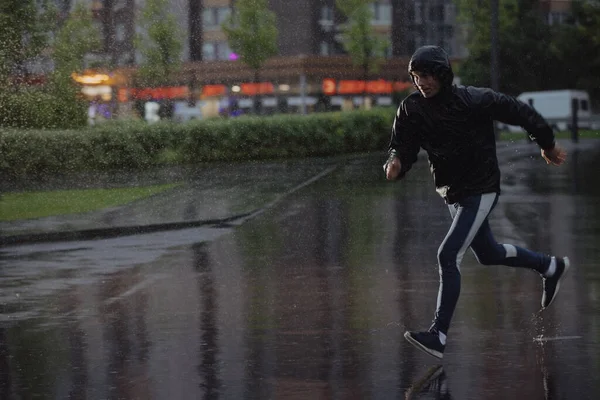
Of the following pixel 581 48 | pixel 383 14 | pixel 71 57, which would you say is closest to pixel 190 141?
pixel 71 57

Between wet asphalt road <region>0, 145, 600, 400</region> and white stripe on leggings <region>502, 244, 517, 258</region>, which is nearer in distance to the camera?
wet asphalt road <region>0, 145, 600, 400</region>

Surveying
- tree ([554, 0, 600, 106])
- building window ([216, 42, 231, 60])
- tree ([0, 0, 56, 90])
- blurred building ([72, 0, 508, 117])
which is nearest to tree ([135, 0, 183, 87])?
tree ([0, 0, 56, 90])

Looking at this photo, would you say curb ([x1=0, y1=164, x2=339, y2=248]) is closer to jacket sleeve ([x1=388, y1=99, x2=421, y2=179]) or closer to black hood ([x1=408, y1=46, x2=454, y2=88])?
jacket sleeve ([x1=388, y1=99, x2=421, y2=179])

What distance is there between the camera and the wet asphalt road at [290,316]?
7.12 metres

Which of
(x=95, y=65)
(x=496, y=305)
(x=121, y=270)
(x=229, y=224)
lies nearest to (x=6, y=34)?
(x=95, y=65)

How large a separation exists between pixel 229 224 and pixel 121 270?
5.35 metres

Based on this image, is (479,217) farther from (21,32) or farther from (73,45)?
(73,45)

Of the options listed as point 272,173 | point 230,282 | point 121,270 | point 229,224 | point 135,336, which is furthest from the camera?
point 272,173

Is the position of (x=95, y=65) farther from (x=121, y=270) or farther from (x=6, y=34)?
(x=121, y=270)

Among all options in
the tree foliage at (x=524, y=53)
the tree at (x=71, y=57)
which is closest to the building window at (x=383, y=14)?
the tree foliage at (x=524, y=53)

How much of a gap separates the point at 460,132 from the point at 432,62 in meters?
0.50

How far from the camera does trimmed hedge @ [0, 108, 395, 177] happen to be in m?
33.8

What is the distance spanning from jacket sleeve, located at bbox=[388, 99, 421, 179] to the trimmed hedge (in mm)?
25697

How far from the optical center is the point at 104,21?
83438 mm
